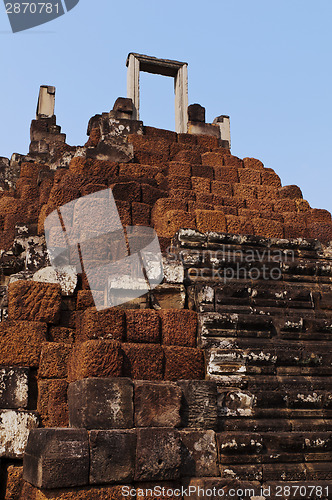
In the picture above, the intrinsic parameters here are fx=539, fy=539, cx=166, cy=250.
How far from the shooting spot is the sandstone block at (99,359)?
4.92m

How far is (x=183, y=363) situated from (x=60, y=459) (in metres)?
1.61

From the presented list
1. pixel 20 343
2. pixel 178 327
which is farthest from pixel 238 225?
pixel 20 343

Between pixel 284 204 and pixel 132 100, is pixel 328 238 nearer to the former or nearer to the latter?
pixel 284 204

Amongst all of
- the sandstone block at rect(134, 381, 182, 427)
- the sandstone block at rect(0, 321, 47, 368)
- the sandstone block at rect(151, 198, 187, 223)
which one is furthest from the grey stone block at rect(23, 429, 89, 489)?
the sandstone block at rect(151, 198, 187, 223)

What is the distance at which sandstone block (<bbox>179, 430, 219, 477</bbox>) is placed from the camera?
484cm

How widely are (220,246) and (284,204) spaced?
6.92 ft

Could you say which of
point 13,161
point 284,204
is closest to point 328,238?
point 284,204

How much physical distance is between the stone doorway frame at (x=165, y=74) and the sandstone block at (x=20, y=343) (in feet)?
19.5

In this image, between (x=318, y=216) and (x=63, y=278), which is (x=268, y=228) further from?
(x=63, y=278)

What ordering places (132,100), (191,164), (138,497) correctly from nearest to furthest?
(138,497)
(191,164)
(132,100)

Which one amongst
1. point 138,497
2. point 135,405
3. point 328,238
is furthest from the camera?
point 328,238

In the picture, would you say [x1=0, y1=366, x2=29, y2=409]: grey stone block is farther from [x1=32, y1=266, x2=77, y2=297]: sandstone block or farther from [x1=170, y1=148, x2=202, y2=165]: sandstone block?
[x1=170, y1=148, x2=202, y2=165]: sandstone block

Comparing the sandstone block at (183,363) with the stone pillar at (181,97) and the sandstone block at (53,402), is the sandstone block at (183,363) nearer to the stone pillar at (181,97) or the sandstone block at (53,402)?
the sandstone block at (53,402)

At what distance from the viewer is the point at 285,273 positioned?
6.71 metres
